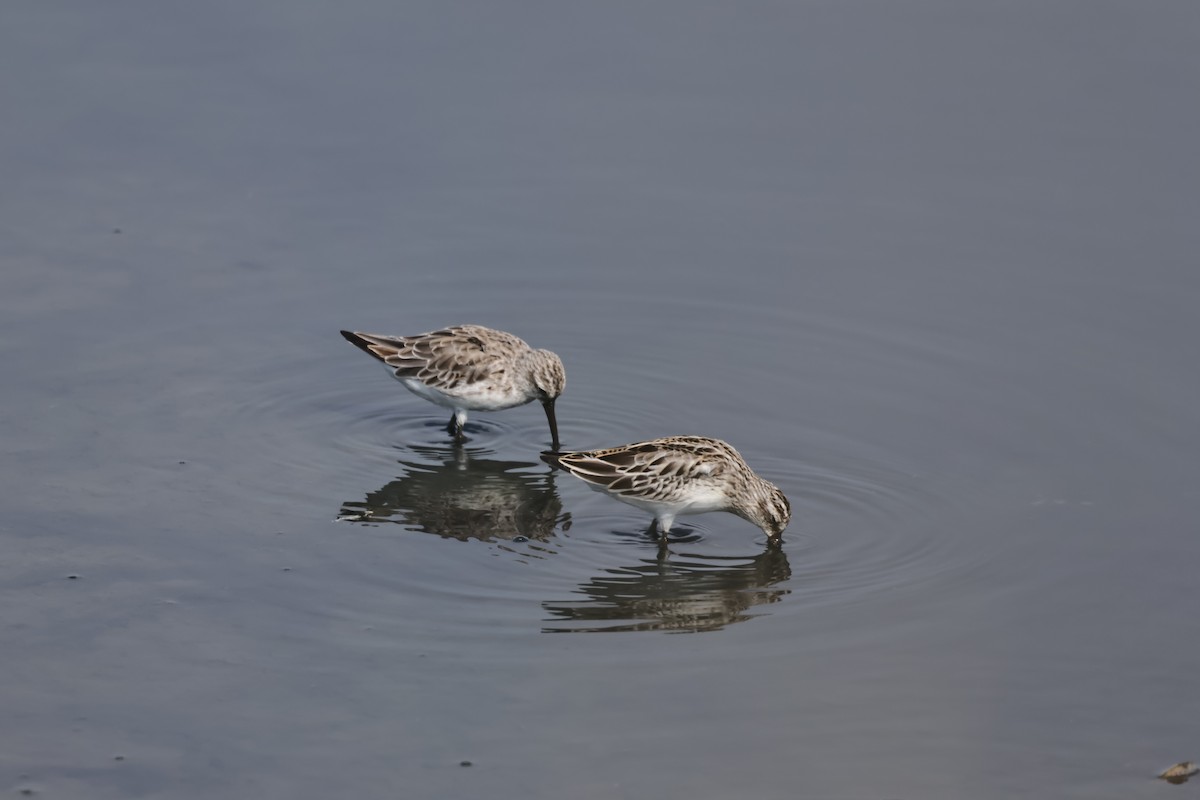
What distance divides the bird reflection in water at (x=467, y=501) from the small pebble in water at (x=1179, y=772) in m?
5.09

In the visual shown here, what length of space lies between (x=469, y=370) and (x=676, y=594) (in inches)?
141

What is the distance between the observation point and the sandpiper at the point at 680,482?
13.2 m

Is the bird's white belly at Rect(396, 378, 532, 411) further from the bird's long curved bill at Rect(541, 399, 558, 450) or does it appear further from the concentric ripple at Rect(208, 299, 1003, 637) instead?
the concentric ripple at Rect(208, 299, 1003, 637)

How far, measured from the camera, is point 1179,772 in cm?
995

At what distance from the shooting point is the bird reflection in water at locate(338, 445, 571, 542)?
44.0 ft

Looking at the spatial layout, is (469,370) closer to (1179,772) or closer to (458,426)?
(458,426)

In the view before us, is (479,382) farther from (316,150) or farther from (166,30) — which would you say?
(166,30)

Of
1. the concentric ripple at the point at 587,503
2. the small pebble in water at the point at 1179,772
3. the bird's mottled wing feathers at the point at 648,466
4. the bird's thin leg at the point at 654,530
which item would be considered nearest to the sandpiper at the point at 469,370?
the concentric ripple at the point at 587,503

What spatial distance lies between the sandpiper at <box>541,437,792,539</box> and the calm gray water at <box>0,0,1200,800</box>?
33cm

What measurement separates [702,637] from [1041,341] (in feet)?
20.2

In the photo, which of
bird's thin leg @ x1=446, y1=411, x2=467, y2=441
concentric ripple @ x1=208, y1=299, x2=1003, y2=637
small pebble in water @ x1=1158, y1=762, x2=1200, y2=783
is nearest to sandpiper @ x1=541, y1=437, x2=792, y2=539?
concentric ripple @ x1=208, y1=299, x2=1003, y2=637

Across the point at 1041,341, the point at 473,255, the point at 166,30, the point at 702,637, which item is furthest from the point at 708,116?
the point at 702,637

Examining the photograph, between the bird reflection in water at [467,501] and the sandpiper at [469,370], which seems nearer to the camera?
the bird reflection in water at [467,501]

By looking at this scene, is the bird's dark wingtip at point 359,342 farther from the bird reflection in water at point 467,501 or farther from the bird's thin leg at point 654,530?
the bird's thin leg at point 654,530
